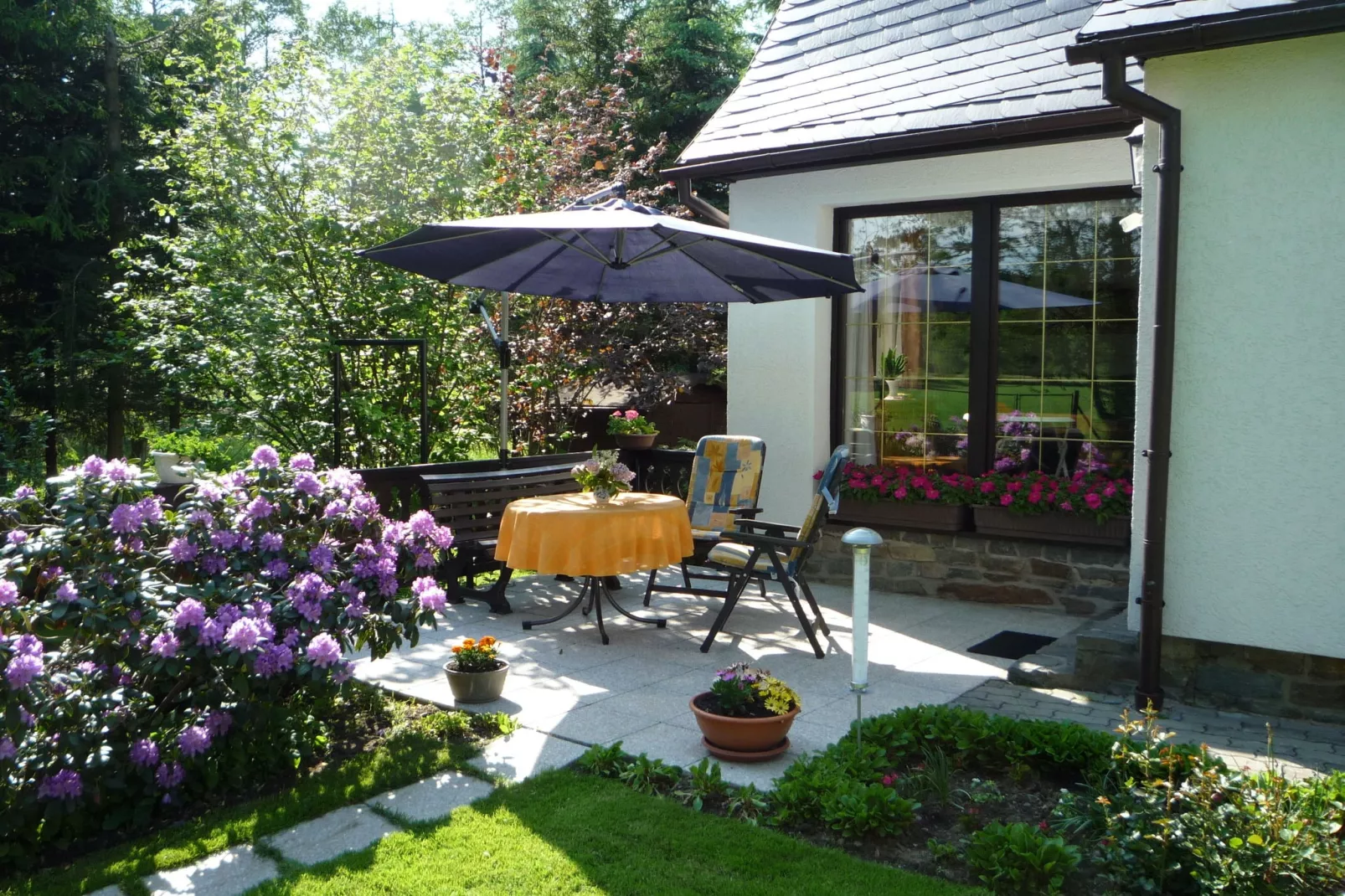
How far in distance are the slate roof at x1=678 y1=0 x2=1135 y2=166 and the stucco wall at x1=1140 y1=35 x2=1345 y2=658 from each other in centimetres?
175

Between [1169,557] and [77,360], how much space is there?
1462 centimetres

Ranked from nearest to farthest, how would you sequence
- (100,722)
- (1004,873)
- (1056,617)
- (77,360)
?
(1004,873)
(100,722)
(1056,617)
(77,360)

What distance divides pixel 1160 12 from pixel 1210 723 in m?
3.27

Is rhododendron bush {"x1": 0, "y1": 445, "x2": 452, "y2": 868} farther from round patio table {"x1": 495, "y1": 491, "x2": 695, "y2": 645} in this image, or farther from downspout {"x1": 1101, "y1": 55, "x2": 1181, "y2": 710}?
downspout {"x1": 1101, "y1": 55, "x2": 1181, "y2": 710}

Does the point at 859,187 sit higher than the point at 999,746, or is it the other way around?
the point at 859,187

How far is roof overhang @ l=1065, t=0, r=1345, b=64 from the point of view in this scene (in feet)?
14.7

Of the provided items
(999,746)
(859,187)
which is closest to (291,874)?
(999,746)

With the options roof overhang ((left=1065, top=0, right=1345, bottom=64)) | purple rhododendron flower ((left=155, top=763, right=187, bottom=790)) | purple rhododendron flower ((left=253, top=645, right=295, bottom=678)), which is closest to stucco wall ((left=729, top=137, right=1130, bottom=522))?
roof overhang ((left=1065, top=0, right=1345, bottom=64))

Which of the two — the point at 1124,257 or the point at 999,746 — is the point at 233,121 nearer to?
the point at 1124,257

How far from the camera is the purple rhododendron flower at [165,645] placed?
369cm

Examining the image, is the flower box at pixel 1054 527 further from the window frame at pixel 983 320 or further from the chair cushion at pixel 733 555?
the chair cushion at pixel 733 555

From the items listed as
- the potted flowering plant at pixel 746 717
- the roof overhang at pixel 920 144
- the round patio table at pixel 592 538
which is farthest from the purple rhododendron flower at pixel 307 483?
the roof overhang at pixel 920 144

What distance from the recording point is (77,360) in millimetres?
14875

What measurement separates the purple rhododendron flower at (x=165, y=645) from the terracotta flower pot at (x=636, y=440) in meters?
6.14
